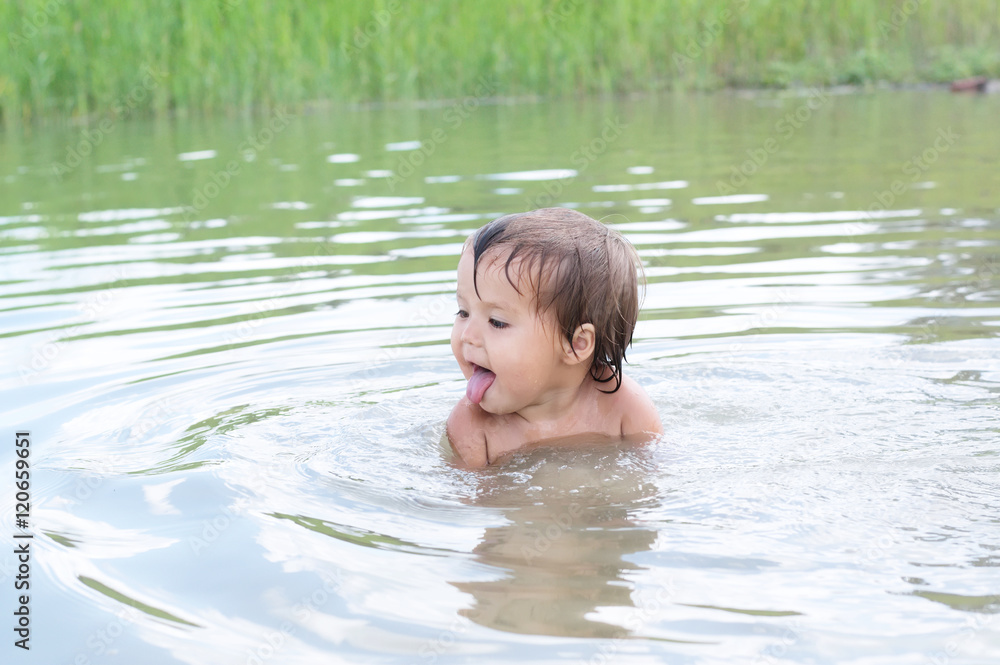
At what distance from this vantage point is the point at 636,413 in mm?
3549

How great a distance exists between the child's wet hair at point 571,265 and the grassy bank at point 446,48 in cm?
1091

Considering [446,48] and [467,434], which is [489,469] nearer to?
[467,434]

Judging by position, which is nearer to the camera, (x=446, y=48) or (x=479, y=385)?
(x=479, y=385)

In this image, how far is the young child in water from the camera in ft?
10.7

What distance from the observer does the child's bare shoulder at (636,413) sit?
355cm

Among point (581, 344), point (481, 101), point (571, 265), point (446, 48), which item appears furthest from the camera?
point (481, 101)

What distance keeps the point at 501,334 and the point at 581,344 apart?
0.26m

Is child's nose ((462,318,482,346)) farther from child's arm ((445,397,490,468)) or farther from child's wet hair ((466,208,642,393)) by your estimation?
child's arm ((445,397,490,468))

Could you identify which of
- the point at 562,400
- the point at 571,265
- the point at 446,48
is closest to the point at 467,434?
the point at 562,400

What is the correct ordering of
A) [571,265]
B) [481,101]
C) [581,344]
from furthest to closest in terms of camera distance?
[481,101] < [581,344] < [571,265]

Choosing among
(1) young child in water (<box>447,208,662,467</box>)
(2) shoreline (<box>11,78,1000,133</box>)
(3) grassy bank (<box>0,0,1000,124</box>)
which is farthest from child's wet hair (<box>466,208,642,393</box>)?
(2) shoreline (<box>11,78,1000,133</box>)

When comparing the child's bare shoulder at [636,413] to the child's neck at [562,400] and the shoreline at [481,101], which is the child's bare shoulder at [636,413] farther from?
the shoreline at [481,101]

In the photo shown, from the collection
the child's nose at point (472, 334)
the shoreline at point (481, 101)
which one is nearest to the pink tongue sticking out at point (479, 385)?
the child's nose at point (472, 334)

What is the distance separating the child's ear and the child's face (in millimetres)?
30
